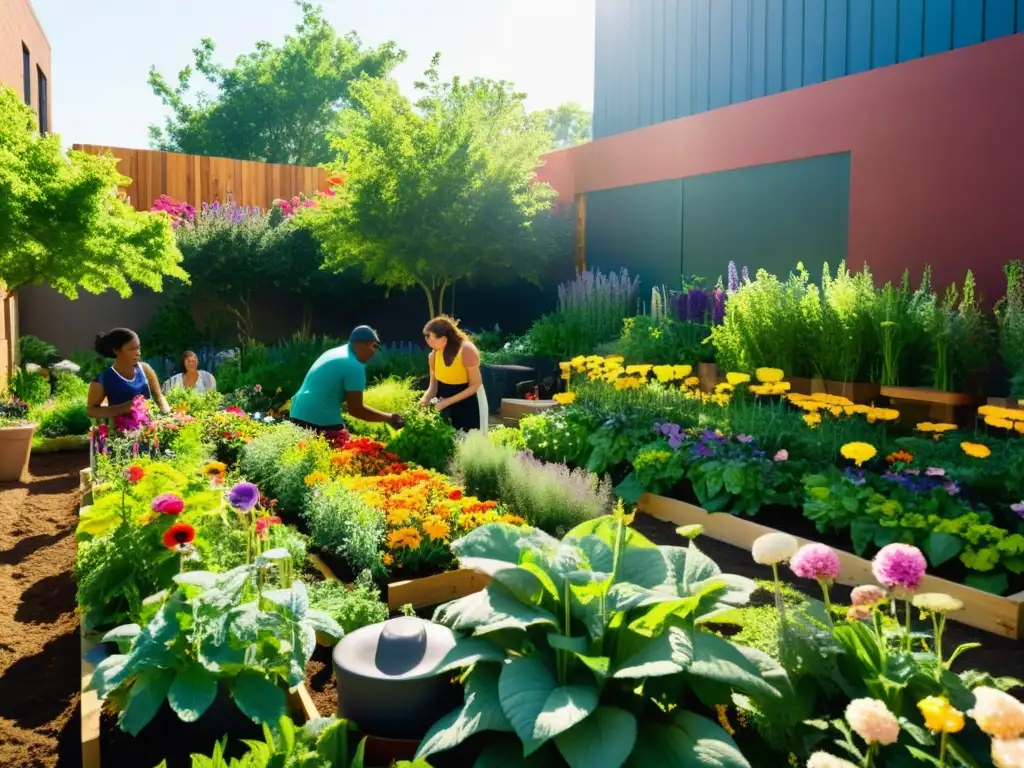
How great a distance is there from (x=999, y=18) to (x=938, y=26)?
0.71 meters

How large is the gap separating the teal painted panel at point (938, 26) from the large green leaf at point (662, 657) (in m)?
8.94

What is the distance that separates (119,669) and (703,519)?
3.92 meters

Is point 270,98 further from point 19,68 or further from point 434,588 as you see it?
point 434,588

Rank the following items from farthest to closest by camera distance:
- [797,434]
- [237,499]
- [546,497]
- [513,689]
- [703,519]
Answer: [797,434] → [703,519] → [546,497] → [237,499] → [513,689]

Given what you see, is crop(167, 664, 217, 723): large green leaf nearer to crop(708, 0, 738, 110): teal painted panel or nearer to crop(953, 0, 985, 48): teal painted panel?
crop(953, 0, 985, 48): teal painted panel

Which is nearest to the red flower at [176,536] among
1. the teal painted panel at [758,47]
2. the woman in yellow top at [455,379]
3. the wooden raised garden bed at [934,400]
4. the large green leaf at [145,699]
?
the large green leaf at [145,699]

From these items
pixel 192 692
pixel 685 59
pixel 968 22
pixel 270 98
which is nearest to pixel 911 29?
pixel 968 22

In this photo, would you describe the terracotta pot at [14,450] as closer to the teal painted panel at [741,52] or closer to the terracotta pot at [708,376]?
the terracotta pot at [708,376]

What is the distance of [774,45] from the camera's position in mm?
11453

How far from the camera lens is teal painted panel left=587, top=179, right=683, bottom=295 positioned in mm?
12039

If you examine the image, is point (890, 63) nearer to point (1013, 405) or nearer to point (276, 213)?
point (1013, 405)

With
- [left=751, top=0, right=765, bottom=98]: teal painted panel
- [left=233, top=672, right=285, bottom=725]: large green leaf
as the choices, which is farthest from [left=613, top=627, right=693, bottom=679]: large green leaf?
[left=751, top=0, right=765, bottom=98]: teal painted panel

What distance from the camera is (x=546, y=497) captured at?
518 centimetres

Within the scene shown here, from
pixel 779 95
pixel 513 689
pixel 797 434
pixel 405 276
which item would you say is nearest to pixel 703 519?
pixel 797 434
